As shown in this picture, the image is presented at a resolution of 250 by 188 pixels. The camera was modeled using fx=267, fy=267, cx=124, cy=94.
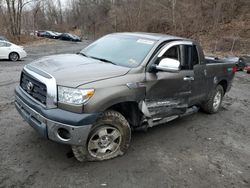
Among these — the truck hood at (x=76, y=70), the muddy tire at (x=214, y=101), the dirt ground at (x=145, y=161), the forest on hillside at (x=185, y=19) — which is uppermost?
the forest on hillside at (x=185, y=19)

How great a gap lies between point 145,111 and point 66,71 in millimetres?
1356

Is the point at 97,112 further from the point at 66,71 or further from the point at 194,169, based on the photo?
the point at 194,169

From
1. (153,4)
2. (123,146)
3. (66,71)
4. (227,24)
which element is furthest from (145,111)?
(153,4)

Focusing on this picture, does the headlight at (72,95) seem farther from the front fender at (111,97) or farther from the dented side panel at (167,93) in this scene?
the dented side panel at (167,93)

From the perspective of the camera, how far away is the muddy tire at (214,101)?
249 inches

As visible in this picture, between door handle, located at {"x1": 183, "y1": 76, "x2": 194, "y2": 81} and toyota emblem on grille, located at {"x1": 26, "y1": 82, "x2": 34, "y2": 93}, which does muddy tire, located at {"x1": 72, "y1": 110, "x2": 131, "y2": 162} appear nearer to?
toyota emblem on grille, located at {"x1": 26, "y1": 82, "x2": 34, "y2": 93}

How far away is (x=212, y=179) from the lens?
3723 millimetres

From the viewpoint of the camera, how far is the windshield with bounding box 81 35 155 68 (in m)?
4.32

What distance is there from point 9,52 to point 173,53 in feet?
44.8

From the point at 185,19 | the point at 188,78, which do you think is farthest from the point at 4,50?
the point at 185,19

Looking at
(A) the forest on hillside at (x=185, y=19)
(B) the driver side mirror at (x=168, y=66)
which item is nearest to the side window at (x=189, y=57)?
(B) the driver side mirror at (x=168, y=66)

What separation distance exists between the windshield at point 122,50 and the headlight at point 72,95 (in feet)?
3.47

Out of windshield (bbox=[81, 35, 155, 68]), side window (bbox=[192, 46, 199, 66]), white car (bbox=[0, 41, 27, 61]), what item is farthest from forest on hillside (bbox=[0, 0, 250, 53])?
windshield (bbox=[81, 35, 155, 68])

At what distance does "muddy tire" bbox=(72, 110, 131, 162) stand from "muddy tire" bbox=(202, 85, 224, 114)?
9.85ft
